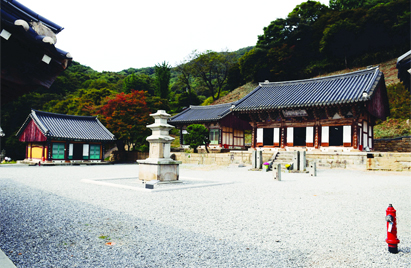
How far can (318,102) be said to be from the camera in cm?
1886

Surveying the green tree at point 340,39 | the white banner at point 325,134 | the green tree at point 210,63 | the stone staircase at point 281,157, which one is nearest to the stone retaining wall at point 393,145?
the white banner at point 325,134

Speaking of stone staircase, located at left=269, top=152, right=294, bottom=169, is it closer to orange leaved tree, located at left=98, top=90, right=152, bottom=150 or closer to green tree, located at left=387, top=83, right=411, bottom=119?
orange leaved tree, located at left=98, top=90, right=152, bottom=150

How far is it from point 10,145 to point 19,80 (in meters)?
36.5

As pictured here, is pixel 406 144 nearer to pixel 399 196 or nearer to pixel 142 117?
pixel 399 196

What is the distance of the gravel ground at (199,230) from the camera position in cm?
329

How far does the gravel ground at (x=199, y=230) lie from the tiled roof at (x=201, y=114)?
22.0 m

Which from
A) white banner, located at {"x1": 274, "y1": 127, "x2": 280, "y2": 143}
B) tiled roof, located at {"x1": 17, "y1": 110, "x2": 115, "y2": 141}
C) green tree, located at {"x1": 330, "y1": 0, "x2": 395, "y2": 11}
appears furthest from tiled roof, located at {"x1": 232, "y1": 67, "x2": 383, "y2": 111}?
green tree, located at {"x1": 330, "y1": 0, "x2": 395, "y2": 11}

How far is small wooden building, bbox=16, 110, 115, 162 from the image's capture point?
23.8 meters

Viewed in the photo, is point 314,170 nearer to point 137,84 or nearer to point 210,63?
point 210,63

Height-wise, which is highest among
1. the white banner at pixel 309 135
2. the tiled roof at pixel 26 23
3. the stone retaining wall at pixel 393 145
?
the tiled roof at pixel 26 23

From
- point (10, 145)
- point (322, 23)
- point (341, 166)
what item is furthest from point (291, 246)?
point (322, 23)

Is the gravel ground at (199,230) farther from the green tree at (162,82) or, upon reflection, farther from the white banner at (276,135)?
the green tree at (162,82)

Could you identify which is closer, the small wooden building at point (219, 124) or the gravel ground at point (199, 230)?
the gravel ground at point (199, 230)

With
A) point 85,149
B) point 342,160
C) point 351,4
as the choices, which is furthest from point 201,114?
point 351,4
